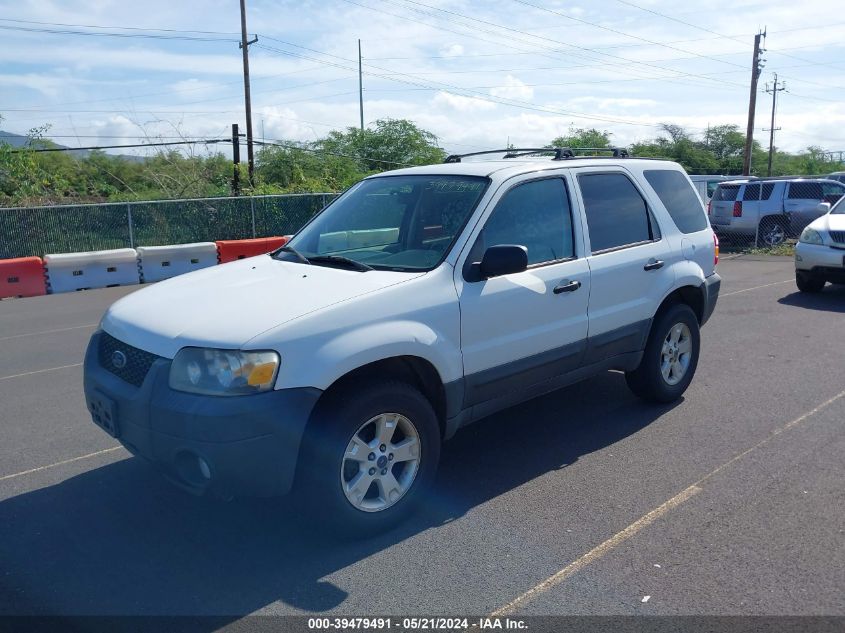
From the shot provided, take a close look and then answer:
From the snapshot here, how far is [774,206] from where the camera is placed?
60.0 feet

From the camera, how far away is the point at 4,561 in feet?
12.3

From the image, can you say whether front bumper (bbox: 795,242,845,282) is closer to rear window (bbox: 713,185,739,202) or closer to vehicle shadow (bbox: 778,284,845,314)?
vehicle shadow (bbox: 778,284,845,314)

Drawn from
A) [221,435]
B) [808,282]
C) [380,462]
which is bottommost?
[808,282]

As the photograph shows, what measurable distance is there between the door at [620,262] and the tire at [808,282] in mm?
6469

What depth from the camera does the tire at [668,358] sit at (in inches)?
226

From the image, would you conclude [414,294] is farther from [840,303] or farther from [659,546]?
[840,303]

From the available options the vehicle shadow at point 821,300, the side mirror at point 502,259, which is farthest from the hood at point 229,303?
the vehicle shadow at point 821,300

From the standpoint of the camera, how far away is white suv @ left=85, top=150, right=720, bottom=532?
3494 millimetres

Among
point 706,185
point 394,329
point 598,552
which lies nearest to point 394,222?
point 394,329

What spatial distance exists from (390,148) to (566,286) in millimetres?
33145

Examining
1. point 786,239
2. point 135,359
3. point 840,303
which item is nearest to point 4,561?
point 135,359

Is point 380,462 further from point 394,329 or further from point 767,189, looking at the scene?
point 767,189

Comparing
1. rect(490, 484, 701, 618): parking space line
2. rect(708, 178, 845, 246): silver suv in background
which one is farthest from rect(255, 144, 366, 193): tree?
rect(490, 484, 701, 618): parking space line

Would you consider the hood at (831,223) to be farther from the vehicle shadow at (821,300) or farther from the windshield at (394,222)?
the windshield at (394,222)
